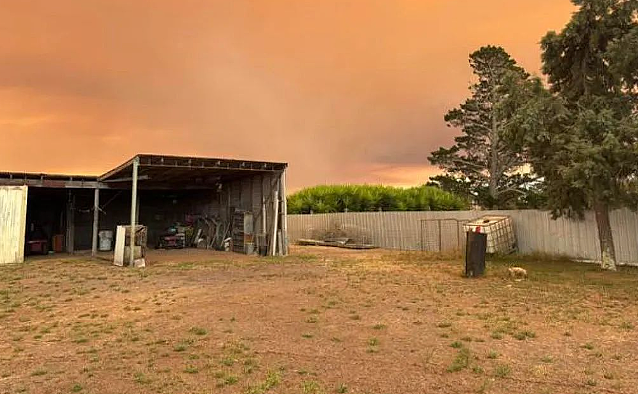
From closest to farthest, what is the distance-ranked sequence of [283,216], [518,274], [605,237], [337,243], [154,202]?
[518,274] → [605,237] → [283,216] → [337,243] → [154,202]

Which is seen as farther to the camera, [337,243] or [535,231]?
[337,243]

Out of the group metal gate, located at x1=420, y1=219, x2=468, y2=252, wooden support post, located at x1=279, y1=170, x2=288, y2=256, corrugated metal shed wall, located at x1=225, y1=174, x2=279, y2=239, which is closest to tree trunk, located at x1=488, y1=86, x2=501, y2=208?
metal gate, located at x1=420, y1=219, x2=468, y2=252

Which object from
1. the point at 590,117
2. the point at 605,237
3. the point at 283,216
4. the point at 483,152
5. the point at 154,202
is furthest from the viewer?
the point at 483,152

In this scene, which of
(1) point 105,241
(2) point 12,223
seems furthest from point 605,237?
(1) point 105,241

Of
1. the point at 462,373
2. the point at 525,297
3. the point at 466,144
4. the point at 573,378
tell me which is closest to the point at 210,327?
the point at 462,373

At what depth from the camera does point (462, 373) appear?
4.56m

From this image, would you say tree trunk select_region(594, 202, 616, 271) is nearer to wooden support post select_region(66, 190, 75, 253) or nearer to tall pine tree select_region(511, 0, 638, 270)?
tall pine tree select_region(511, 0, 638, 270)

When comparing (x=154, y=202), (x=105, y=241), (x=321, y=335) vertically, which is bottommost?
(x=321, y=335)

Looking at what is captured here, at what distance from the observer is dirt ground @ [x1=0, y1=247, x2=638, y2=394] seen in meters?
4.37

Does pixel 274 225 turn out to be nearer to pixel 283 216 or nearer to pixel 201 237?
pixel 283 216

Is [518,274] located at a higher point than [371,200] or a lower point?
lower

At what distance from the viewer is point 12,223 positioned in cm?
1620

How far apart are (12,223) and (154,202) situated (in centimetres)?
1062

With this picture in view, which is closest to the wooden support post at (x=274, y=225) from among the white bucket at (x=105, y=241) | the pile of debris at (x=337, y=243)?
the pile of debris at (x=337, y=243)
